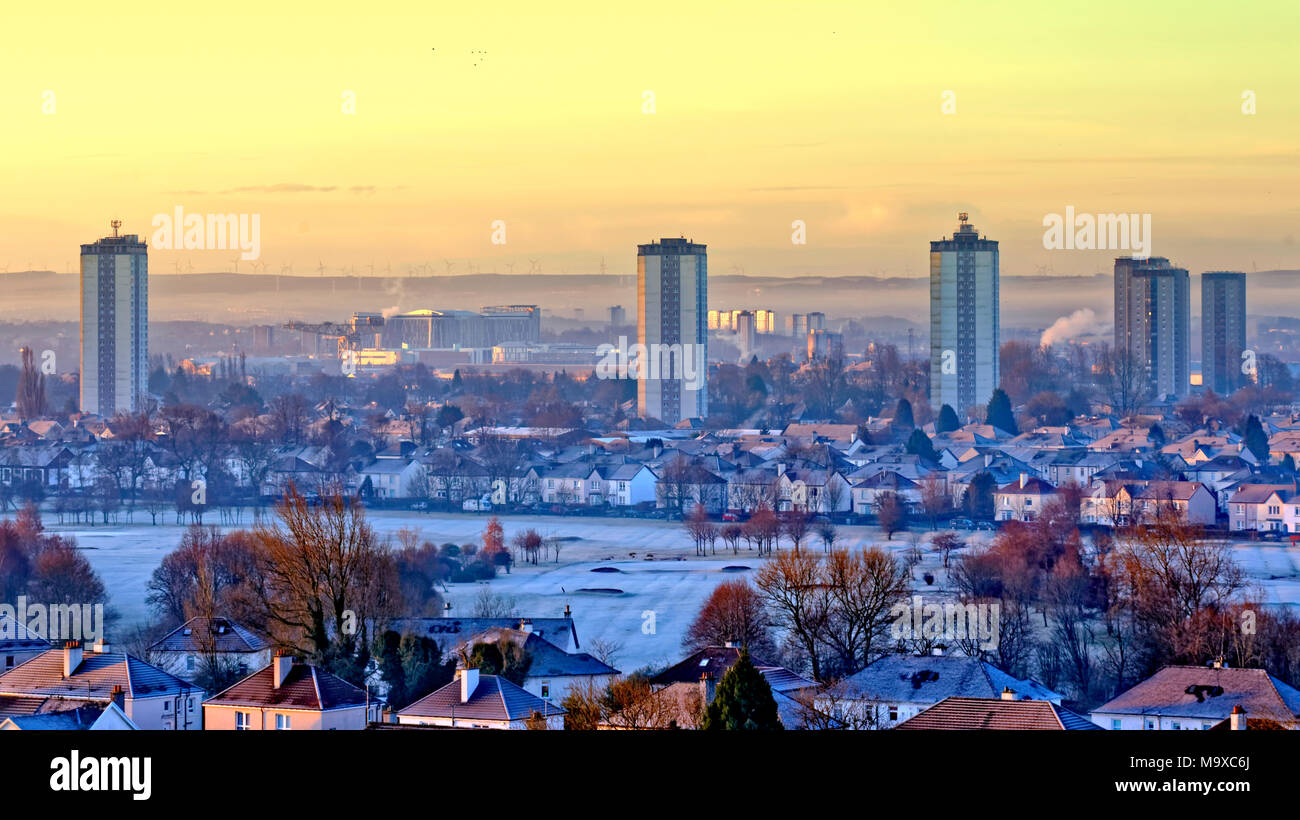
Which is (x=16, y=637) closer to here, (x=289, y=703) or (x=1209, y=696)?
(x=289, y=703)

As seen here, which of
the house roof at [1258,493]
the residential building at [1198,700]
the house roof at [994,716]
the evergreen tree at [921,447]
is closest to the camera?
the house roof at [994,716]

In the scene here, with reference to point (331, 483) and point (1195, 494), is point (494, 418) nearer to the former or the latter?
point (331, 483)

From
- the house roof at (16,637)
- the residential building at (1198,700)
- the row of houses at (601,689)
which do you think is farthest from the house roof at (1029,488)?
the residential building at (1198,700)

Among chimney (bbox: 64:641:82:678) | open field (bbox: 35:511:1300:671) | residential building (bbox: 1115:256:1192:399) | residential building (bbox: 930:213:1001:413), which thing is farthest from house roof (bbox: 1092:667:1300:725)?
residential building (bbox: 1115:256:1192:399)

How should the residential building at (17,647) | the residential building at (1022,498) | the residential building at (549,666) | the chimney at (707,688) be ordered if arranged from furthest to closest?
the residential building at (1022,498) → the residential building at (17,647) → the residential building at (549,666) → the chimney at (707,688)

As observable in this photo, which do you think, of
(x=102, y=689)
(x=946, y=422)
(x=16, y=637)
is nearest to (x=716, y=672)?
(x=102, y=689)

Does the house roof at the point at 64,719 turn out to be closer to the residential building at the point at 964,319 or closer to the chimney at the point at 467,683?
the chimney at the point at 467,683

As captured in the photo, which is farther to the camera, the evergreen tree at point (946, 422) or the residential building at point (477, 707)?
the evergreen tree at point (946, 422)

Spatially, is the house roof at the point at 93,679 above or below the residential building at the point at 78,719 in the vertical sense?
below
